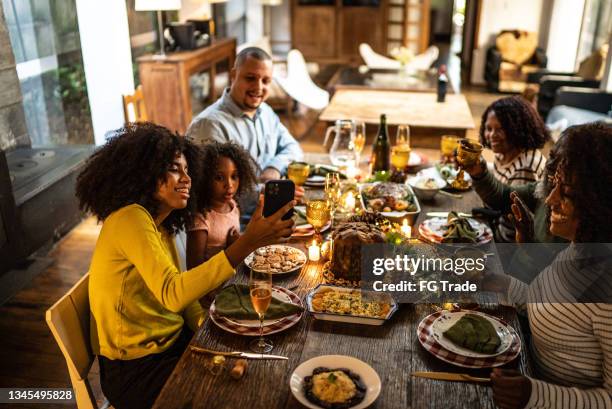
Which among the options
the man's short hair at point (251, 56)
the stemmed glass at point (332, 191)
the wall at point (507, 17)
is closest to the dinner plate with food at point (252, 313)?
the stemmed glass at point (332, 191)

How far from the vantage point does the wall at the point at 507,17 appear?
792 cm

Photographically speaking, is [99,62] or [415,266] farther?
[99,62]

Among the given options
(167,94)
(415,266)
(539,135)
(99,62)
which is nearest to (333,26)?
(167,94)

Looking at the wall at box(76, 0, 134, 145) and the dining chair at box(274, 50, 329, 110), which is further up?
the wall at box(76, 0, 134, 145)

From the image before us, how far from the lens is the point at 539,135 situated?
2.35 meters

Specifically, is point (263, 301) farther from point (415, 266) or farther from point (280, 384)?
point (415, 266)

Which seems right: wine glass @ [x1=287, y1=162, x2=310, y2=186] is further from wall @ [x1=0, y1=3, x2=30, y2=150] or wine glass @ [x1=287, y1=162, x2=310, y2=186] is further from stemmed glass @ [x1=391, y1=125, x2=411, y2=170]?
wall @ [x1=0, y1=3, x2=30, y2=150]

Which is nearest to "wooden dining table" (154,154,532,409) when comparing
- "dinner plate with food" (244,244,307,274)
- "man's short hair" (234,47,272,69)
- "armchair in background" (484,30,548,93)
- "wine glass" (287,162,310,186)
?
"dinner plate with food" (244,244,307,274)

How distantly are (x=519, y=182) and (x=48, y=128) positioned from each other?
297 cm

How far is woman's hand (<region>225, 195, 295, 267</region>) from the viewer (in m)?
1.44

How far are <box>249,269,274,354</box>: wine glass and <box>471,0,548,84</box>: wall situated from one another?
25.2ft

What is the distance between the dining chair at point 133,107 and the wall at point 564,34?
6.18 metres

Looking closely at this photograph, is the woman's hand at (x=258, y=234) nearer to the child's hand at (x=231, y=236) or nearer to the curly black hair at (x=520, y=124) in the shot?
the child's hand at (x=231, y=236)

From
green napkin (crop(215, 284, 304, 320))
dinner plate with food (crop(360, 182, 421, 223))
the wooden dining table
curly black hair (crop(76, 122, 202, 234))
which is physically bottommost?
the wooden dining table
